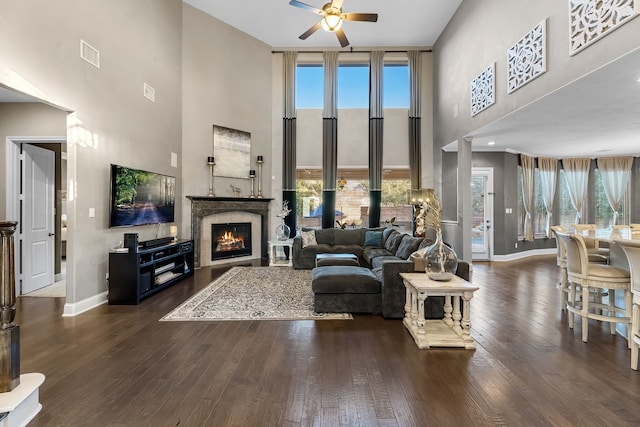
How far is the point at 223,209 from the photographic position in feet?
23.5

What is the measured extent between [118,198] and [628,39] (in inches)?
233

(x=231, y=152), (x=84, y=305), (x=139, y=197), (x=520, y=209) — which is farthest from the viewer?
(x=520, y=209)

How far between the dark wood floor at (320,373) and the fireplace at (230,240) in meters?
3.39

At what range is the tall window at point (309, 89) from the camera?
821 centimetres

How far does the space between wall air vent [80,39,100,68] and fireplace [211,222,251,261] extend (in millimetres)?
3763

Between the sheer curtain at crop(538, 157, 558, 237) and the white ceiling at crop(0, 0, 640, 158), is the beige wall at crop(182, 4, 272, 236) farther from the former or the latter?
the sheer curtain at crop(538, 157, 558, 237)

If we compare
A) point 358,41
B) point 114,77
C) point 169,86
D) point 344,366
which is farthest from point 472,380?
point 358,41

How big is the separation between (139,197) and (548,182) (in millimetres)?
9514

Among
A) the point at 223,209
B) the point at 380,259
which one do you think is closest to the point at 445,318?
the point at 380,259

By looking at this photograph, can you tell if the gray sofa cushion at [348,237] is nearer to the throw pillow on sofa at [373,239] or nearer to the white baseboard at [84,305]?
the throw pillow on sofa at [373,239]

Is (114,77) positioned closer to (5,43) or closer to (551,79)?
(5,43)

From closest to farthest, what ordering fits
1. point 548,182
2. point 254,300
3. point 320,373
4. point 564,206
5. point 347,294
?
1. point 320,373
2. point 347,294
3. point 254,300
4. point 548,182
5. point 564,206

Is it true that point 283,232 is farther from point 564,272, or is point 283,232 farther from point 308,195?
point 564,272

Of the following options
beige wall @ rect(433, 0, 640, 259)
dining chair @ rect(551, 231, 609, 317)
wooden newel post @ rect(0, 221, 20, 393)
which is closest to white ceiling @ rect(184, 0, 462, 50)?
beige wall @ rect(433, 0, 640, 259)
